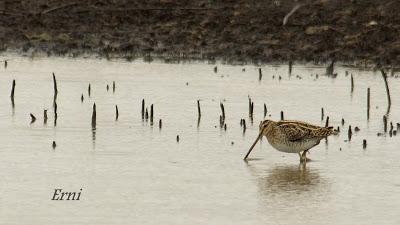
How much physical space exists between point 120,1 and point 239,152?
14.5 metres

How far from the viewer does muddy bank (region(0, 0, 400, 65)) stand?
24453 mm

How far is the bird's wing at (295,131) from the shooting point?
13.1m

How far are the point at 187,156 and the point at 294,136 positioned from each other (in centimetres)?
127

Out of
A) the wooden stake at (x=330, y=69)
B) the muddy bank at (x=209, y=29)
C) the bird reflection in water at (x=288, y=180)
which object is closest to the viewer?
the bird reflection in water at (x=288, y=180)

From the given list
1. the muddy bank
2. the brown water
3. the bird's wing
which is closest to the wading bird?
the bird's wing

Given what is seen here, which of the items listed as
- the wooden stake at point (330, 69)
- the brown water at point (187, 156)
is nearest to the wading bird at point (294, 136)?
the brown water at point (187, 156)

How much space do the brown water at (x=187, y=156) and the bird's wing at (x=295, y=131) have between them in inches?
13.6

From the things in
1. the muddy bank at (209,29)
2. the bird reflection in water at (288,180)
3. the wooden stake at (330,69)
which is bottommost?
the bird reflection in water at (288,180)

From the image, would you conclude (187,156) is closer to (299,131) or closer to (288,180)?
(299,131)

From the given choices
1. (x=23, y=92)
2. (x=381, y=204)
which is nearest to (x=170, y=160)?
(x=381, y=204)

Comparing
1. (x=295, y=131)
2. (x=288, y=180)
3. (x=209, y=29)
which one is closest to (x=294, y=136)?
(x=295, y=131)

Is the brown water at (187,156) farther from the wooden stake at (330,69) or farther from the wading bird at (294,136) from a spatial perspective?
the wooden stake at (330,69)

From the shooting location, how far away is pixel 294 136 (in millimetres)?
13156

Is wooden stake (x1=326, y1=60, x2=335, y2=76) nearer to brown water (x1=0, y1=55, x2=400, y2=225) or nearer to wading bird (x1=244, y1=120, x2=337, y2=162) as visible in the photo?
brown water (x1=0, y1=55, x2=400, y2=225)
